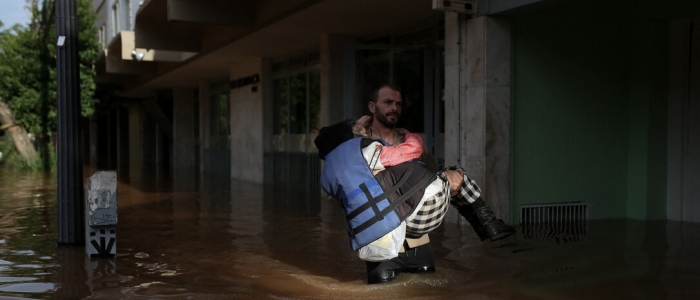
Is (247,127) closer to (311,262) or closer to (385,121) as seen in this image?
(311,262)

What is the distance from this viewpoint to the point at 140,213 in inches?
446

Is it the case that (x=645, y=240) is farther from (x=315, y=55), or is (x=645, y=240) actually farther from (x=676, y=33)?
(x=315, y=55)

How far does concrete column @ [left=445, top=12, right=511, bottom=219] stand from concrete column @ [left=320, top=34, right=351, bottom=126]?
4.76m

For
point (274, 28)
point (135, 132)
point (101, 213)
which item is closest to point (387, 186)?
point (101, 213)

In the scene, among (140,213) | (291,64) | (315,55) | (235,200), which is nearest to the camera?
(140,213)

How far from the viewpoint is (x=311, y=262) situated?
6.96 meters

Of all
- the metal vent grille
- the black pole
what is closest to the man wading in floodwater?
the black pole

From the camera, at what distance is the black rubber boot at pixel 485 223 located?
177 inches

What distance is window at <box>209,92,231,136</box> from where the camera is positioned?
23.0m

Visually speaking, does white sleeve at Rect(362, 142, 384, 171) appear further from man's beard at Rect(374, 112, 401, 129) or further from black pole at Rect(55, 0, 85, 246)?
black pole at Rect(55, 0, 85, 246)

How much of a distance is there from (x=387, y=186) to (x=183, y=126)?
24.5 meters

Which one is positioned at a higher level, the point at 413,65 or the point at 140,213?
the point at 413,65

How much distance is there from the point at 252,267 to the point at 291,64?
10408 millimetres

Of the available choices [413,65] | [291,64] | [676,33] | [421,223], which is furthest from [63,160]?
[291,64]
